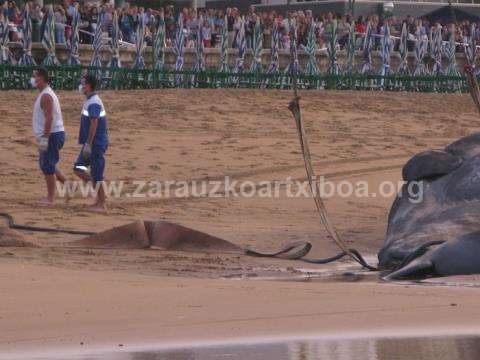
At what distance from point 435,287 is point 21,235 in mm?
4068

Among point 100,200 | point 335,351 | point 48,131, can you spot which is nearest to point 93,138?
point 48,131

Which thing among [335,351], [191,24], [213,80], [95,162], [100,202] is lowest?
[100,202]

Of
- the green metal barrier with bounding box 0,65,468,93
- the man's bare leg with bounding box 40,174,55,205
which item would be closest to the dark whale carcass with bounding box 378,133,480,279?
the man's bare leg with bounding box 40,174,55,205

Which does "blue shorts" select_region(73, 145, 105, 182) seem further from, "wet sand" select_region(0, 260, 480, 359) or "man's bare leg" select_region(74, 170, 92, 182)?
"wet sand" select_region(0, 260, 480, 359)

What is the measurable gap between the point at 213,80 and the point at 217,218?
13329 millimetres

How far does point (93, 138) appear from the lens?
51.4 ft

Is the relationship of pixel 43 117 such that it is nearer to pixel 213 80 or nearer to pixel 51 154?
pixel 51 154

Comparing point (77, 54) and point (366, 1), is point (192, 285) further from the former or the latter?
point (366, 1)

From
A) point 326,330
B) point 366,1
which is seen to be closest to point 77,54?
point 326,330

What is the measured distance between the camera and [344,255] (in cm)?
1278

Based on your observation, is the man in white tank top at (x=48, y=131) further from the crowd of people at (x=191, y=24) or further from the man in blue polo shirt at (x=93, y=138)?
the crowd of people at (x=191, y=24)

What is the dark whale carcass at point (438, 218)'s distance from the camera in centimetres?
1102

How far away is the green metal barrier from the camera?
25.7m

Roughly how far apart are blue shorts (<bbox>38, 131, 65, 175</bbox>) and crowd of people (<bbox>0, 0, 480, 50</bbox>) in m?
10.1
